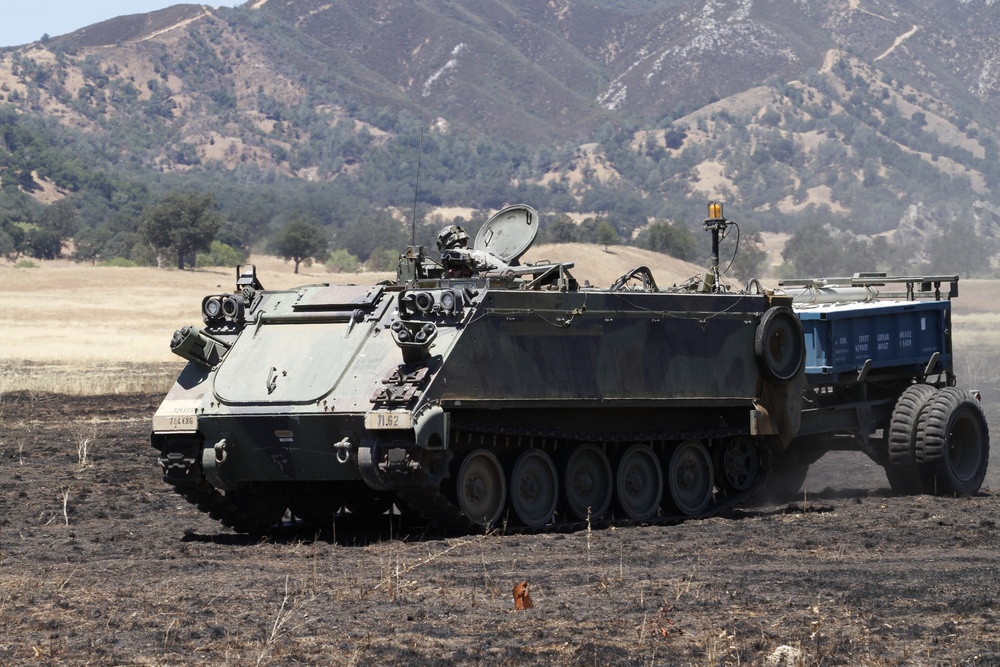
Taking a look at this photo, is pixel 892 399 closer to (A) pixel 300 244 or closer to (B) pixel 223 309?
(B) pixel 223 309

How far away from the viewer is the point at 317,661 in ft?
29.7

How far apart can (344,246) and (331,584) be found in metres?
92.7

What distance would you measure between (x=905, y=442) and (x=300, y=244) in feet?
221

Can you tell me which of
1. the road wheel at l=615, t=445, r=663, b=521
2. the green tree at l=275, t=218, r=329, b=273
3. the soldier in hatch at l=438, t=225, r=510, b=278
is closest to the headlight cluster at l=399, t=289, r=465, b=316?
the soldier in hatch at l=438, t=225, r=510, b=278

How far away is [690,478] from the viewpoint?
17.3m

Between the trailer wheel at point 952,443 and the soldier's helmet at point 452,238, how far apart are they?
18.7ft

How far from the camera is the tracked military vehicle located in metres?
14.5

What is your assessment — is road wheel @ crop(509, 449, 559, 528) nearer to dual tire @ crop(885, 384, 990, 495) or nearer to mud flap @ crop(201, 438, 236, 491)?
mud flap @ crop(201, 438, 236, 491)

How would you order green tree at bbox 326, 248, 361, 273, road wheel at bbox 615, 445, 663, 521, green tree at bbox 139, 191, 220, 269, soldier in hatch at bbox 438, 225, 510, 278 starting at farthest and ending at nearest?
green tree at bbox 326, 248, 361, 273 < green tree at bbox 139, 191, 220, 269 < soldier in hatch at bbox 438, 225, 510, 278 < road wheel at bbox 615, 445, 663, 521

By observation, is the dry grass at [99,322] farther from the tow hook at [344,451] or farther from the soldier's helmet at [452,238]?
the tow hook at [344,451]

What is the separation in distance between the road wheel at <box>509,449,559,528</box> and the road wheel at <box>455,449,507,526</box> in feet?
0.53

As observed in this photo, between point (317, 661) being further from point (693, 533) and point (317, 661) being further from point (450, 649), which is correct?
point (693, 533)

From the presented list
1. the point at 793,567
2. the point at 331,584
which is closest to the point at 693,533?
the point at 793,567

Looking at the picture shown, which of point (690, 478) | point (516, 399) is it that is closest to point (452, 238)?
point (516, 399)
